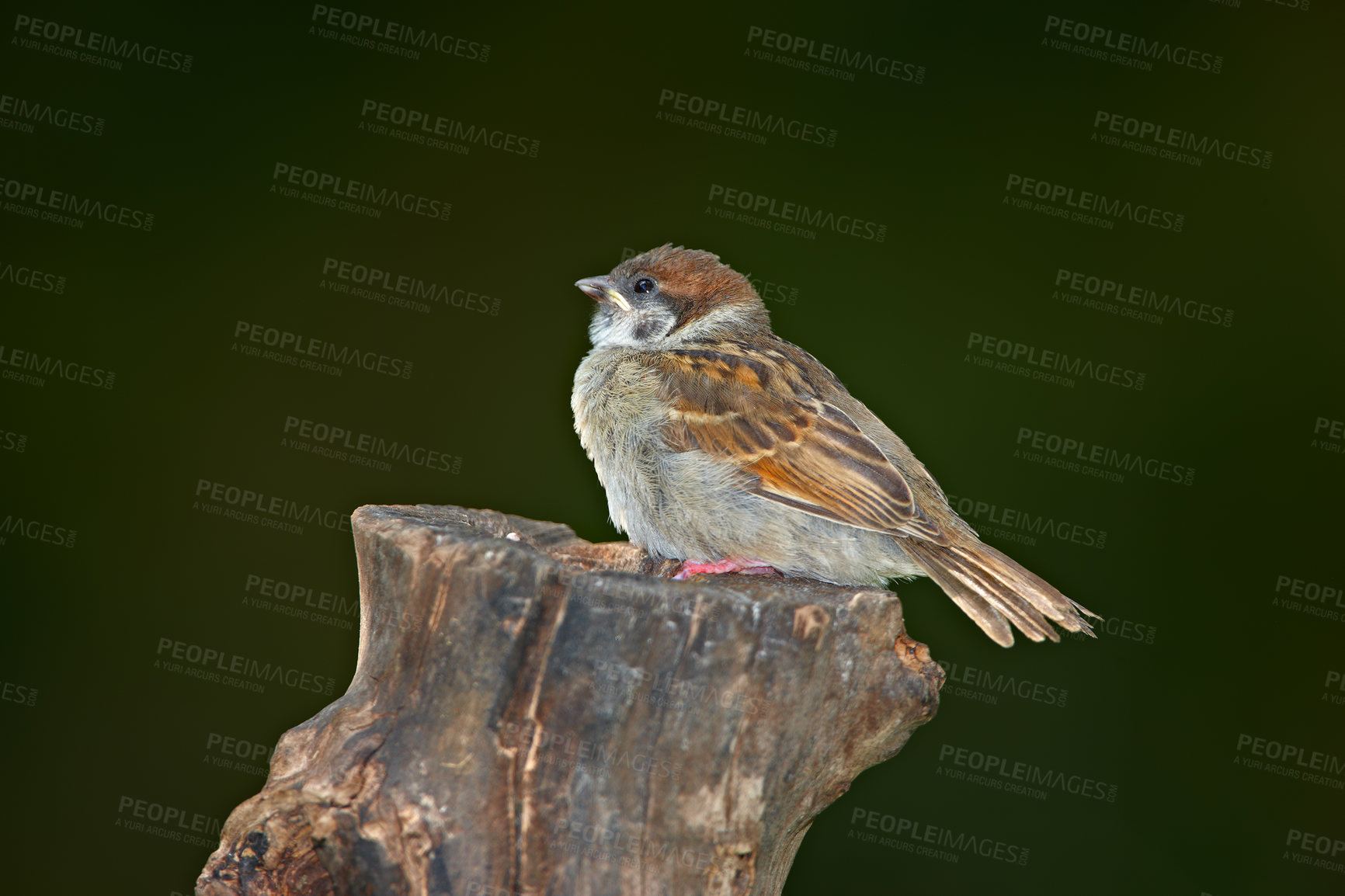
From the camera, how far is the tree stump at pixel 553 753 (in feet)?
8.90

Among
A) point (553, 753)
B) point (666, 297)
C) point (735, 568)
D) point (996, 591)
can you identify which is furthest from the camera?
point (666, 297)

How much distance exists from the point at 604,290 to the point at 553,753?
2479 mm

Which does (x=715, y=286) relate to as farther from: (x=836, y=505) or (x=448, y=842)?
(x=448, y=842)

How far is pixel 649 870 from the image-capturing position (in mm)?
2762

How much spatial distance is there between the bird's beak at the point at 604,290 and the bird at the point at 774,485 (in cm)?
35

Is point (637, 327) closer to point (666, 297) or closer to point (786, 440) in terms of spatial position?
point (666, 297)

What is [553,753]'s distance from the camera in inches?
108

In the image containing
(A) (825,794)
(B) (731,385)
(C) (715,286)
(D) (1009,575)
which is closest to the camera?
(A) (825,794)

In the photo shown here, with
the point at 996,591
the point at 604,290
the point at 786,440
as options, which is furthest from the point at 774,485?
the point at 604,290

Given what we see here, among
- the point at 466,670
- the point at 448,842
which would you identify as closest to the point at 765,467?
the point at 466,670

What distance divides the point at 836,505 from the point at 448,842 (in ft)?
5.94

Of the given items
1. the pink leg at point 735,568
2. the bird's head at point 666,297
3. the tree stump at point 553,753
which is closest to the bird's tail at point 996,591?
the pink leg at point 735,568

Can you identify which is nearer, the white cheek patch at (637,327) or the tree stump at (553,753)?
the tree stump at (553,753)

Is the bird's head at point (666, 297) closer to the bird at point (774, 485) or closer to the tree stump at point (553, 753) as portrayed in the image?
the bird at point (774, 485)
